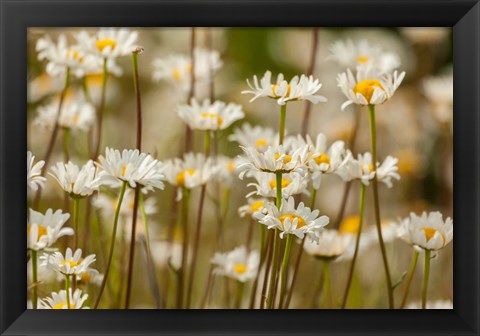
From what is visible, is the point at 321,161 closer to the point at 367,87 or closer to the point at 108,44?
the point at 367,87

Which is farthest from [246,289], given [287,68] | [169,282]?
[287,68]

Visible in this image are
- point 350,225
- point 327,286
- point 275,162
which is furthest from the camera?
point 350,225

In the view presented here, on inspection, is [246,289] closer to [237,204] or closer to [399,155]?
[237,204]

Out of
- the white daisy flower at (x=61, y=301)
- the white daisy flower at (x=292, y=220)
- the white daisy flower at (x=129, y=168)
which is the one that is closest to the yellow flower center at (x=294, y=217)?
the white daisy flower at (x=292, y=220)

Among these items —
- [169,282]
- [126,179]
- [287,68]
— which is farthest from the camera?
[287,68]

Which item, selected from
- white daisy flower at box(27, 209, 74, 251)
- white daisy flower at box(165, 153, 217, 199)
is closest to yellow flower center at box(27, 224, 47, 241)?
white daisy flower at box(27, 209, 74, 251)

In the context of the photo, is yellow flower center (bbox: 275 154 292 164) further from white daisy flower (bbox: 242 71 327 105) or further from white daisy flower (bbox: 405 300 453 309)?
white daisy flower (bbox: 405 300 453 309)
